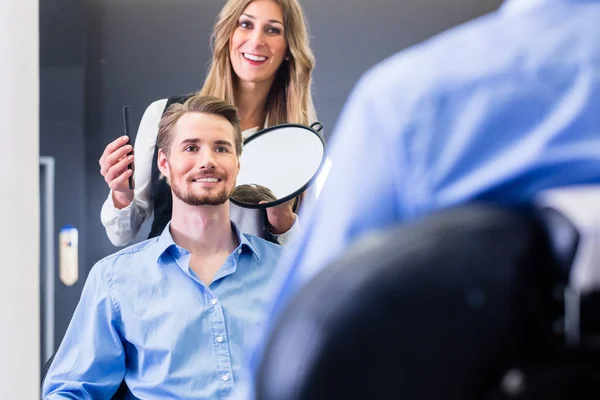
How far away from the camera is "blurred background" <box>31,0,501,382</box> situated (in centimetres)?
261

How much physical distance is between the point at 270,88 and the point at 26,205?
1.00 metres

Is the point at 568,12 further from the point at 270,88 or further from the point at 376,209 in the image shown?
the point at 270,88

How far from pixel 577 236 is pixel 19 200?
8.03 ft

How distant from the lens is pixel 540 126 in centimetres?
61

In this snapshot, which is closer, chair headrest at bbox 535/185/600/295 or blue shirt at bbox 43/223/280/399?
chair headrest at bbox 535/185/600/295

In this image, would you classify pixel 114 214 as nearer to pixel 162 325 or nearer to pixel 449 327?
pixel 162 325

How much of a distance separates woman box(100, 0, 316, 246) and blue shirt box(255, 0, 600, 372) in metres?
1.97

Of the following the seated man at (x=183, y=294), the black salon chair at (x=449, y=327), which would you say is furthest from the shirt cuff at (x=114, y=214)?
the black salon chair at (x=449, y=327)

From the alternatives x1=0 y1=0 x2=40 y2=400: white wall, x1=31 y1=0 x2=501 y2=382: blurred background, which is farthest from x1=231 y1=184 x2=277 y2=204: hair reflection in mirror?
x1=0 y1=0 x2=40 y2=400: white wall

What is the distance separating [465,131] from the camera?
0.59 m

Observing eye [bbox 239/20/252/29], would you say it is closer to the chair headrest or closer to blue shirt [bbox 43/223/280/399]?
blue shirt [bbox 43/223/280/399]

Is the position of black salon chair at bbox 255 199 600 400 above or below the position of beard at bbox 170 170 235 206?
above

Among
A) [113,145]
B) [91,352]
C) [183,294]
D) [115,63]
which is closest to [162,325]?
[183,294]

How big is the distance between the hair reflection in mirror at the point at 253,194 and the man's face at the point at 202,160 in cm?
4
